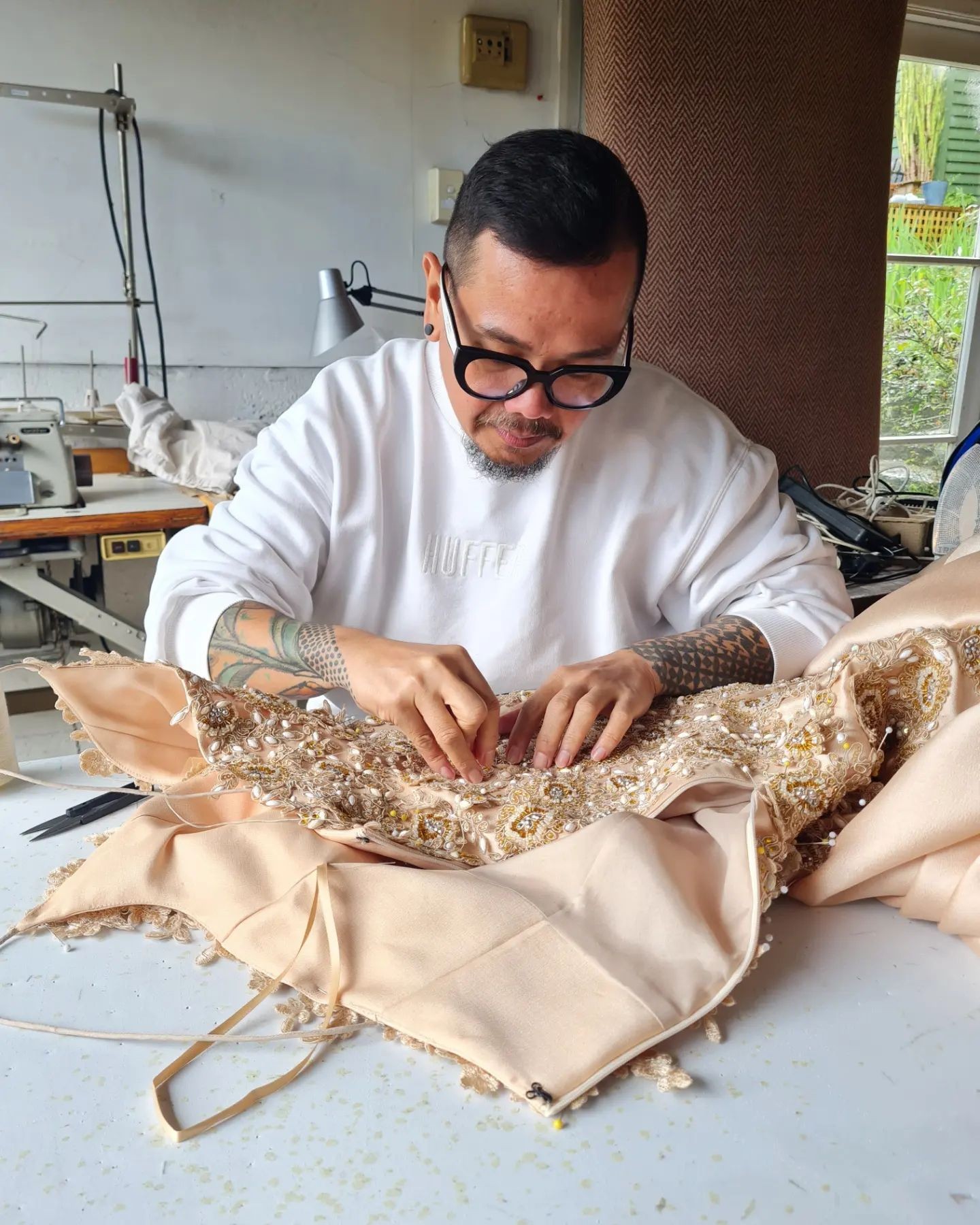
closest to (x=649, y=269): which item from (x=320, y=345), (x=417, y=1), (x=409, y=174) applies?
(x=320, y=345)

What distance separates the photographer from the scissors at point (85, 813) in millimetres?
864

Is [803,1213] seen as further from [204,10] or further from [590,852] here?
[204,10]

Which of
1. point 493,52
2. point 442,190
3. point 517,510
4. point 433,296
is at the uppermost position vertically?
point 493,52

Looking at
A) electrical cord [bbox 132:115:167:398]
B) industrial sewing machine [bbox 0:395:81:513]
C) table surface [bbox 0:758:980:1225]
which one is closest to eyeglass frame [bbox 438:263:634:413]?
table surface [bbox 0:758:980:1225]

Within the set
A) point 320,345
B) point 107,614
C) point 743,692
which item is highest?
point 320,345

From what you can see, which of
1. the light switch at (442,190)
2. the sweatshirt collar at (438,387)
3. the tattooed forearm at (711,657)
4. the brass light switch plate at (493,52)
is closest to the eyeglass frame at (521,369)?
the sweatshirt collar at (438,387)

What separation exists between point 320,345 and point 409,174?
0.84 metres

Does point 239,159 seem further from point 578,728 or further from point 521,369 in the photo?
point 578,728

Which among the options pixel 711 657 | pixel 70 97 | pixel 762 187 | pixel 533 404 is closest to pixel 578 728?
pixel 711 657

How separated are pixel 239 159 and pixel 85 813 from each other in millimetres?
2762

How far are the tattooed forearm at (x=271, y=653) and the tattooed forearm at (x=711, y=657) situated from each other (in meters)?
0.38

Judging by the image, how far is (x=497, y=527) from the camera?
1.40 meters

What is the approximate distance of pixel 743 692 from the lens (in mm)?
943

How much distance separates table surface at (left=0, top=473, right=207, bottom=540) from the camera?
7.20 ft
